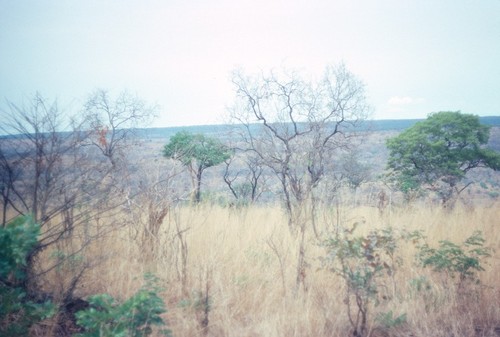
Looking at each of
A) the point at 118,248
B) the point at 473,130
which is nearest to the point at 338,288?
the point at 118,248

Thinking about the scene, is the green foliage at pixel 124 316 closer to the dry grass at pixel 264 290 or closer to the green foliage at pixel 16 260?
the green foliage at pixel 16 260

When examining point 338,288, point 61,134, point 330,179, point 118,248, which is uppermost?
point 61,134

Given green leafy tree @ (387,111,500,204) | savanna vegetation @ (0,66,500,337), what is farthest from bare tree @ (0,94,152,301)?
green leafy tree @ (387,111,500,204)

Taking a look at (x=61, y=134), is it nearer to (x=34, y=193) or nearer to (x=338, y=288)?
(x=34, y=193)

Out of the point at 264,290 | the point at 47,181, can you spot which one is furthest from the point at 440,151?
the point at 47,181

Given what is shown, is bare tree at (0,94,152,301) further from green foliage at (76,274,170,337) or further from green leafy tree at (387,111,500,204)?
green leafy tree at (387,111,500,204)

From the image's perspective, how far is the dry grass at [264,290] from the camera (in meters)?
2.88

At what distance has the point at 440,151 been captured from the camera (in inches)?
620

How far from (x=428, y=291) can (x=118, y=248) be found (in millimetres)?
4027

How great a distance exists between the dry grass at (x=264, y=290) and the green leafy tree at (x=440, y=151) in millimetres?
11191

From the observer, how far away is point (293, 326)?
281cm

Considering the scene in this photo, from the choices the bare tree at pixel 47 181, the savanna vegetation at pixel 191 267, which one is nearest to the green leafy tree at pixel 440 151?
the savanna vegetation at pixel 191 267

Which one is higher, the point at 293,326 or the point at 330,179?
the point at 330,179

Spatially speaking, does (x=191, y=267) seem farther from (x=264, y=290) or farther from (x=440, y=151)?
(x=440, y=151)
